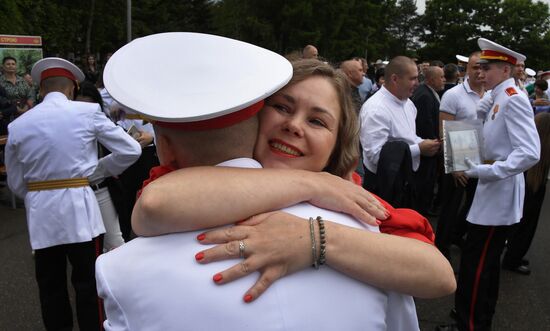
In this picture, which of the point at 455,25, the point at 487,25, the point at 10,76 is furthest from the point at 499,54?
the point at 487,25

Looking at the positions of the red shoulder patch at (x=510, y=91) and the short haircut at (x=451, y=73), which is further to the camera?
the short haircut at (x=451, y=73)

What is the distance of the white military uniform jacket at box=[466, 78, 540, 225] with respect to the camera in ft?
10.5

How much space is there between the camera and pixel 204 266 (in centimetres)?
89

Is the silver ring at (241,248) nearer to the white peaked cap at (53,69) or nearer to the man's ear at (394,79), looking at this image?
the white peaked cap at (53,69)

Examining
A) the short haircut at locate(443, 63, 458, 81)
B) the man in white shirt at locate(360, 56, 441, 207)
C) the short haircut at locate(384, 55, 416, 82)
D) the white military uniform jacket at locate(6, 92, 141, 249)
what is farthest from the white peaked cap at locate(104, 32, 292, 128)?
the short haircut at locate(443, 63, 458, 81)

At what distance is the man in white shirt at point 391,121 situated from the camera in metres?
3.99

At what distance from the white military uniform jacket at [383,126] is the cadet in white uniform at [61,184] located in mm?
1889

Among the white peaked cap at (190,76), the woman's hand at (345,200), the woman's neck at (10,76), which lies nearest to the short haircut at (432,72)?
the woman's hand at (345,200)

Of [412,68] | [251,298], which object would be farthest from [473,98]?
[251,298]

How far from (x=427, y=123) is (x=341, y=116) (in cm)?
522

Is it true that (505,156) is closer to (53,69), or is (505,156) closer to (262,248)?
(262,248)

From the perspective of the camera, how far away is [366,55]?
4422 centimetres

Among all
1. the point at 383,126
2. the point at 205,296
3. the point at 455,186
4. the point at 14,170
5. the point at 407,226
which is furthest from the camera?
the point at 455,186

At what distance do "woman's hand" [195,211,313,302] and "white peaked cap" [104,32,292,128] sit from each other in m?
0.23
